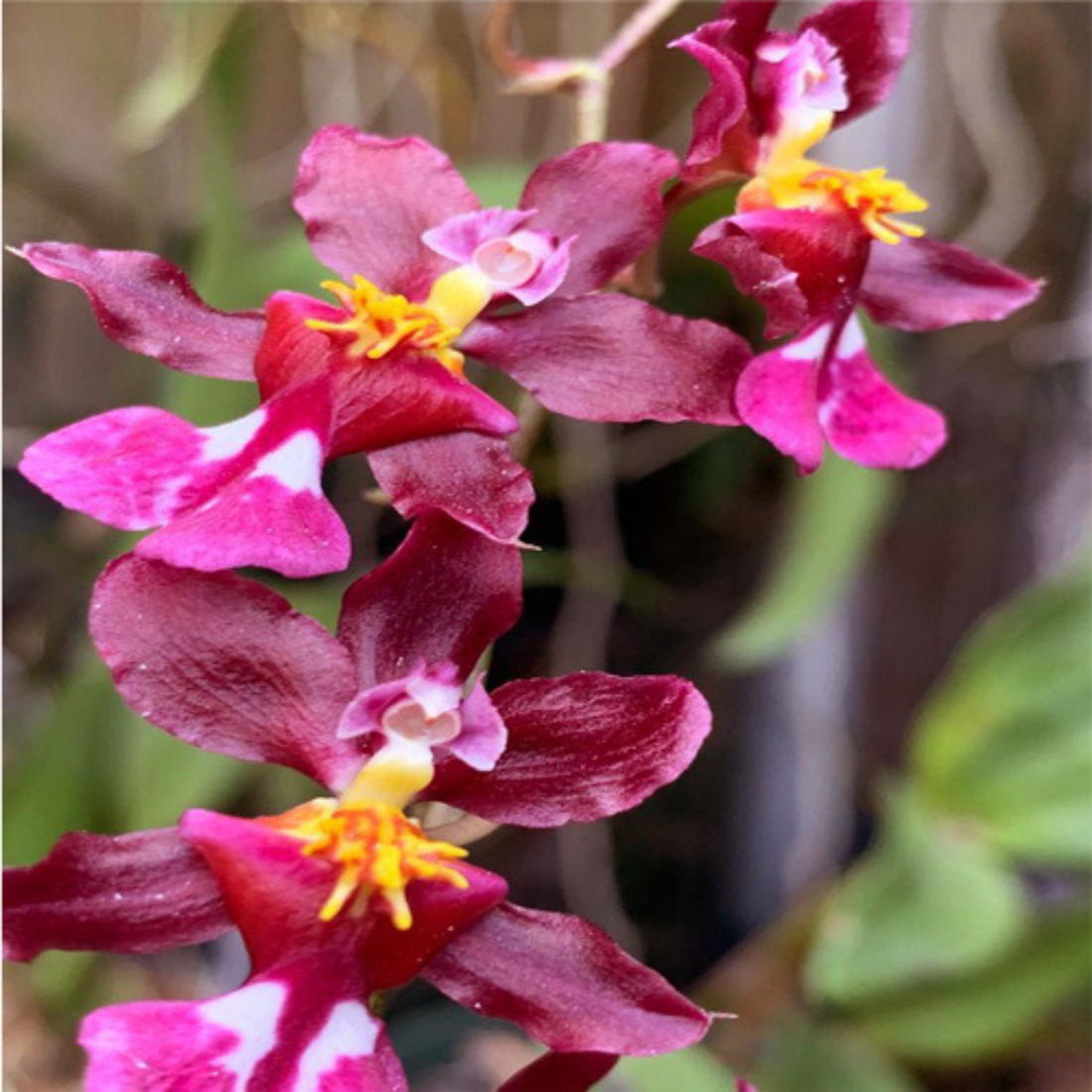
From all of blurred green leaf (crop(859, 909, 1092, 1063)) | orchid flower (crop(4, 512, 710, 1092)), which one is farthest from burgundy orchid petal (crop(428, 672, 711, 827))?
blurred green leaf (crop(859, 909, 1092, 1063))

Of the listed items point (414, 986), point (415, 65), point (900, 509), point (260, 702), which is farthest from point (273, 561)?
point (900, 509)

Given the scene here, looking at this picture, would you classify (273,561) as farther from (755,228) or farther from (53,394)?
(53,394)

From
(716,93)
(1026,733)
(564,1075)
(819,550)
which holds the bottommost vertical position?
(1026,733)

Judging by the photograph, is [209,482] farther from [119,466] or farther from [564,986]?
[564,986]

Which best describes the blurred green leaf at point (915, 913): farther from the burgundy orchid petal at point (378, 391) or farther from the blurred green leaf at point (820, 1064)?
the burgundy orchid petal at point (378, 391)

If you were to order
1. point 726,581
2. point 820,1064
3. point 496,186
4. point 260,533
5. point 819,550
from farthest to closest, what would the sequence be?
1. point 726,581
2. point 820,1064
3. point 819,550
4. point 496,186
5. point 260,533

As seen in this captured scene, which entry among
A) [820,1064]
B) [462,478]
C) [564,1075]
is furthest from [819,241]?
[820,1064]
